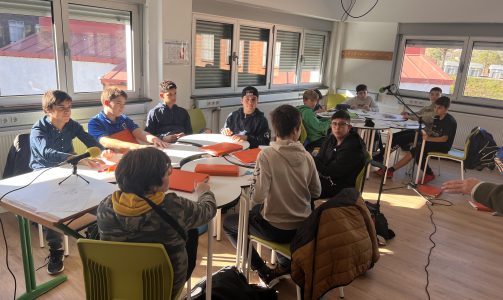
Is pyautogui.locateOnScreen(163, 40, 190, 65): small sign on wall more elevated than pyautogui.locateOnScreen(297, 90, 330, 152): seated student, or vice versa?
pyautogui.locateOnScreen(163, 40, 190, 65): small sign on wall

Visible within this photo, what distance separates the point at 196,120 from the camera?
449cm

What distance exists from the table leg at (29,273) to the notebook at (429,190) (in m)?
3.96

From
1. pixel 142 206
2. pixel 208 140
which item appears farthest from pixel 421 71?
pixel 142 206

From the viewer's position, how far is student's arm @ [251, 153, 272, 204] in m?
2.04

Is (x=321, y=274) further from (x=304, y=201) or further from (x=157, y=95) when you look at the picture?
(x=157, y=95)

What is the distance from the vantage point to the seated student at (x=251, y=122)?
3.61 metres

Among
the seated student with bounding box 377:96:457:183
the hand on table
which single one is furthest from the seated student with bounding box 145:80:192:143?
the seated student with bounding box 377:96:457:183

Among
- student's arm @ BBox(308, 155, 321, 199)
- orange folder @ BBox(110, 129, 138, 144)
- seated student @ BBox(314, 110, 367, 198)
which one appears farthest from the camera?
orange folder @ BBox(110, 129, 138, 144)

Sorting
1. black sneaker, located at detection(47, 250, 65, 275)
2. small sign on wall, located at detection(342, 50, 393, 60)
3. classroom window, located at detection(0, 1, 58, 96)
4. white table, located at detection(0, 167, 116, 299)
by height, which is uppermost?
small sign on wall, located at detection(342, 50, 393, 60)

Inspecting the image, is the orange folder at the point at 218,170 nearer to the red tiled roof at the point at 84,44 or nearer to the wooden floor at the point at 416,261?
the wooden floor at the point at 416,261

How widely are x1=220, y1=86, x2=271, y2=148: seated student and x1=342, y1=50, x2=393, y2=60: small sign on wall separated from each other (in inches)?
158

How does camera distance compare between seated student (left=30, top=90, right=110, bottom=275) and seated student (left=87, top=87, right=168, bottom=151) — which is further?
seated student (left=87, top=87, right=168, bottom=151)

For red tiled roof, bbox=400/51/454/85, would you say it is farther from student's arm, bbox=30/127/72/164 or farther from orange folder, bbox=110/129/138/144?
student's arm, bbox=30/127/72/164

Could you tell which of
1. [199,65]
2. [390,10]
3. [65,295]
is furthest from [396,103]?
[65,295]
